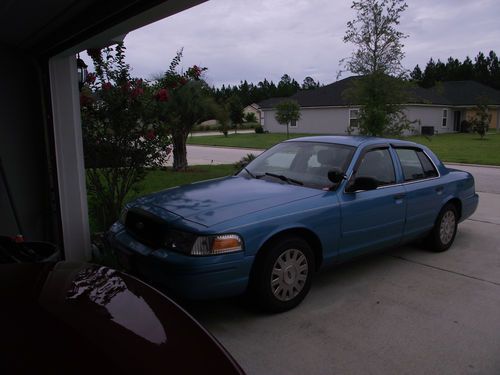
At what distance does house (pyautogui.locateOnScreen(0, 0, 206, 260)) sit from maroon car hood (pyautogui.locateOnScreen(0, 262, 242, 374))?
8.49ft

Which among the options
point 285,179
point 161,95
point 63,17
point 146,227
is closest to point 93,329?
point 146,227

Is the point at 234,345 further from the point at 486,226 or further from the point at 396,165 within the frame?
the point at 486,226

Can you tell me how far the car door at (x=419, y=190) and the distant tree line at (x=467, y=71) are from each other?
196 ft

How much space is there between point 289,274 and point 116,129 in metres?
2.86

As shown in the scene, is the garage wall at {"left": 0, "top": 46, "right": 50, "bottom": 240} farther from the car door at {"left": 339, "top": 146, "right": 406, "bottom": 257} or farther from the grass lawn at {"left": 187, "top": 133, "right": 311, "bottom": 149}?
the grass lawn at {"left": 187, "top": 133, "right": 311, "bottom": 149}

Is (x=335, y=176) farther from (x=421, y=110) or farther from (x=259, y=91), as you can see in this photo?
(x=259, y=91)

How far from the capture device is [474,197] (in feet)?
20.6

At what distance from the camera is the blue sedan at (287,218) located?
136 inches

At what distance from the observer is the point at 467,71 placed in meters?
62.4

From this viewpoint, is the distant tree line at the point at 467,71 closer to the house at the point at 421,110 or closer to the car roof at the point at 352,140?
the house at the point at 421,110

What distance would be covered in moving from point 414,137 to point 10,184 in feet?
95.4

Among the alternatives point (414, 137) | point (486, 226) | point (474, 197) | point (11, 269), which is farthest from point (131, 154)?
point (414, 137)

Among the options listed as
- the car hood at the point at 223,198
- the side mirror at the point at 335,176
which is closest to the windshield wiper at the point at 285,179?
the car hood at the point at 223,198

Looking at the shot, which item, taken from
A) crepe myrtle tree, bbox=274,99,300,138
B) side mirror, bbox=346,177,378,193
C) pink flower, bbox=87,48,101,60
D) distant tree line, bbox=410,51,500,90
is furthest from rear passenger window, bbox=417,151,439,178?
distant tree line, bbox=410,51,500,90
